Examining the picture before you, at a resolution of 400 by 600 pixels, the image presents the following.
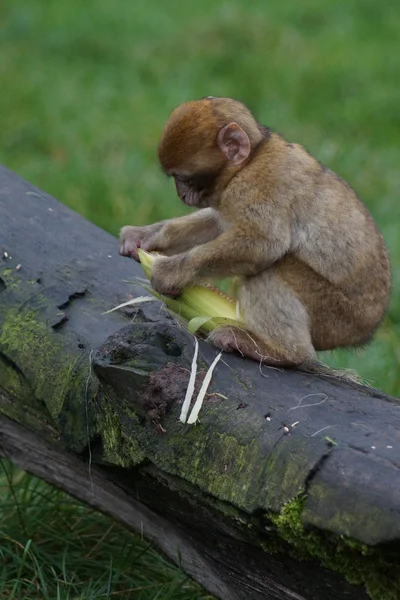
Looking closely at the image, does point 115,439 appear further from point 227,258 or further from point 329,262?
point 329,262

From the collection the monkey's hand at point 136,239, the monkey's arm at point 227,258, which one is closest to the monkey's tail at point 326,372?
the monkey's arm at point 227,258

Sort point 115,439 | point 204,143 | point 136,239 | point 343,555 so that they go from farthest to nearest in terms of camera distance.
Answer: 1. point 136,239
2. point 204,143
3. point 115,439
4. point 343,555

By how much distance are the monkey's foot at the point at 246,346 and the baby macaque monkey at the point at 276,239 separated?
6 cm

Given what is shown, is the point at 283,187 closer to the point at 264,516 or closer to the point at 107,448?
the point at 107,448

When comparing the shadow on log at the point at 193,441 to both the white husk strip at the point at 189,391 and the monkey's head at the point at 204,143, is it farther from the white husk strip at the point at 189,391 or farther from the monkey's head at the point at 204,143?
the monkey's head at the point at 204,143

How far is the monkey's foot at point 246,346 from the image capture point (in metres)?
3.91

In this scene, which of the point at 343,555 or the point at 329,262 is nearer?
the point at 343,555

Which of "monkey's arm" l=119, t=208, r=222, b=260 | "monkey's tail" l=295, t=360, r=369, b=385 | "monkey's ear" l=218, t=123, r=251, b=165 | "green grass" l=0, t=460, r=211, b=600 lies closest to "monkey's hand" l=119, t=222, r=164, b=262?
"monkey's arm" l=119, t=208, r=222, b=260

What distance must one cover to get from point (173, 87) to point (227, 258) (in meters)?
6.51

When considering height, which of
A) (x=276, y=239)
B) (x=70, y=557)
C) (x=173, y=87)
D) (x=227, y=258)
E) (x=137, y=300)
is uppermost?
(x=276, y=239)

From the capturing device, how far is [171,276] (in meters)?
4.29

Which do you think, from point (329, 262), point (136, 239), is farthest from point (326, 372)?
point (136, 239)

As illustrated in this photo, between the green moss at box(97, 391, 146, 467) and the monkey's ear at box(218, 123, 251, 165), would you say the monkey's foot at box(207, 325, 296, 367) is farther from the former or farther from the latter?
the monkey's ear at box(218, 123, 251, 165)

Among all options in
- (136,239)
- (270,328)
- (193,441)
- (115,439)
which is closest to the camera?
(193,441)
